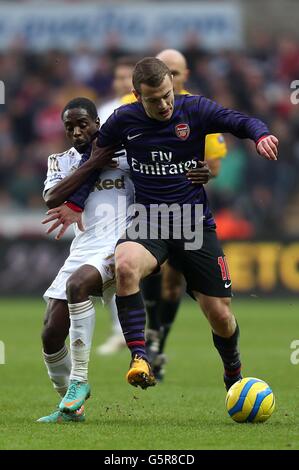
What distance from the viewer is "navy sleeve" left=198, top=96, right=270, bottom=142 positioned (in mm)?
6510

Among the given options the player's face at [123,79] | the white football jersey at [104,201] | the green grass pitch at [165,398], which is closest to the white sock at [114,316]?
the green grass pitch at [165,398]

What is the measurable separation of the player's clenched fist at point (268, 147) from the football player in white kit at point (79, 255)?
3.42 feet

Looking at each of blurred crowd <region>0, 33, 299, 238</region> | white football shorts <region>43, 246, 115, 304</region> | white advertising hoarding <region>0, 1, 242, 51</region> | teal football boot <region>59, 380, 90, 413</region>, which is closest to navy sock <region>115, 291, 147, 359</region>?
white football shorts <region>43, 246, 115, 304</region>

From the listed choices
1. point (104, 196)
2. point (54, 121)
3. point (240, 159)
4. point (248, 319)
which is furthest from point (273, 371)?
point (54, 121)

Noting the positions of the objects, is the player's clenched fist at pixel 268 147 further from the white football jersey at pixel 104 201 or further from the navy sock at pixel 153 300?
the navy sock at pixel 153 300

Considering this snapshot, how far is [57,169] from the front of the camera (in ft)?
23.1

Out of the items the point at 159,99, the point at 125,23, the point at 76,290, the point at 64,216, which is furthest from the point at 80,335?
the point at 125,23

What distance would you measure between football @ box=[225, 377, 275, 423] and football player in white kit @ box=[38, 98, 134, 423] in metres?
0.92

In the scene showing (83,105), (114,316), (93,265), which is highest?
(83,105)

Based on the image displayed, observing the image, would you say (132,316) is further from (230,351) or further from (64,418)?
(230,351)

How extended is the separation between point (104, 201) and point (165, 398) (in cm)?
183

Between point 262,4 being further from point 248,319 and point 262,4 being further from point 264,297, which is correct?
point 248,319

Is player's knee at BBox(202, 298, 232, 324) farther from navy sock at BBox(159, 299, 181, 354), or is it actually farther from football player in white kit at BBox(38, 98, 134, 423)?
navy sock at BBox(159, 299, 181, 354)

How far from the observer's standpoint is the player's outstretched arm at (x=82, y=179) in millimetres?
6824
